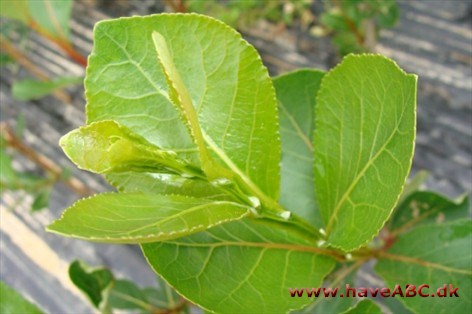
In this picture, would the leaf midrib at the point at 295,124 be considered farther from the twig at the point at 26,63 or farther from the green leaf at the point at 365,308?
the twig at the point at 26,63

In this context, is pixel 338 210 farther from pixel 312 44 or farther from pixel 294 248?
pixel 312 44

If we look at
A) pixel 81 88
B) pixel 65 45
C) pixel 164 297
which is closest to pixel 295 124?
pixel 164 297

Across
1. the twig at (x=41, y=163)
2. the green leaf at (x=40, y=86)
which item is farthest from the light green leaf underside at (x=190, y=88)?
the twig at (x=41, y=163)

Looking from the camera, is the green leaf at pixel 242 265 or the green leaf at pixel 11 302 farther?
the green leaf at pixel 11 302

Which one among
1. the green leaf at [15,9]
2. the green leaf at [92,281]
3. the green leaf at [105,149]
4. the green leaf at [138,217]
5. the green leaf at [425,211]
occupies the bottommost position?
the green leaf at [92,281]

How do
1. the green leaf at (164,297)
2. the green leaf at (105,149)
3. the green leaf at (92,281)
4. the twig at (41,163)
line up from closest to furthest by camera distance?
1. the green leaf at (105,149)
2. the green leaf at (92,281)
3. the green leaf at (164,297)
4. the twig at (41,163)

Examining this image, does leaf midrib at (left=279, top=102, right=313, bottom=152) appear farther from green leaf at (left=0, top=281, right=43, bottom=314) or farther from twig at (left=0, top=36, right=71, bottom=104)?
twig at (left=0, top=36, right=71, bottom=104)
